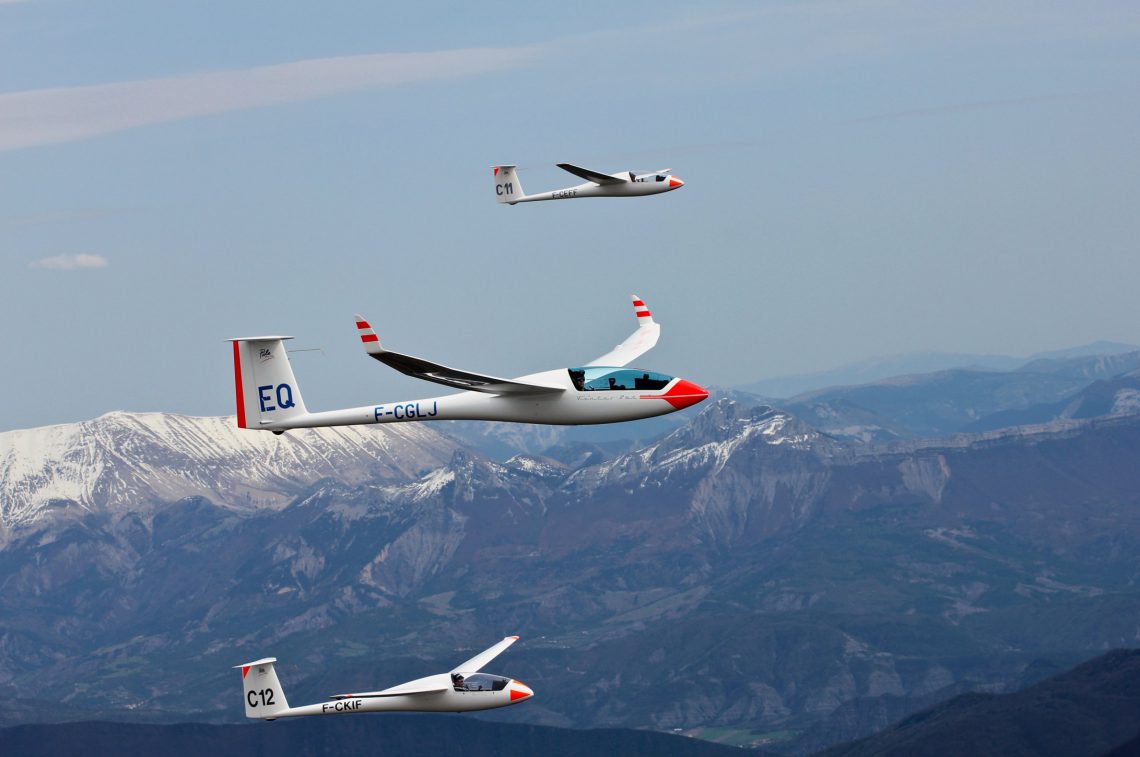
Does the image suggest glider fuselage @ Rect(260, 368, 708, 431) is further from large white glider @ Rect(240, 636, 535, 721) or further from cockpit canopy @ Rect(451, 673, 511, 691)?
cockpit canopy @ Rect(451, 673, 511, 691)

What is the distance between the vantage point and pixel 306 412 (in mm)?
124438

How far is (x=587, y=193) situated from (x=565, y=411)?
65368 millimetres

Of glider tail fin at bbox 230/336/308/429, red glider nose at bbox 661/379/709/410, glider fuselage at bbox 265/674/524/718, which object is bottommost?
glider fuselage at bbox 265/674/524/718

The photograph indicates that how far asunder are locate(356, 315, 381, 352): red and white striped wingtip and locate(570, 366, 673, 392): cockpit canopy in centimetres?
1845

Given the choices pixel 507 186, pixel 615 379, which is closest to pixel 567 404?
pixel 615 379

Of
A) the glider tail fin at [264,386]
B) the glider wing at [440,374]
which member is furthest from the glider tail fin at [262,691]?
the glider wing at [440,374]

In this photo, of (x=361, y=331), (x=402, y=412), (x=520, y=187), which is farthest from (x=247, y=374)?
(x=520, y=187)

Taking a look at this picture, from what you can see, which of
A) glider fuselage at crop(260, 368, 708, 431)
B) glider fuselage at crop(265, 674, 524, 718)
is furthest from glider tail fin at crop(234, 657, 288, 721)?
glider fuselage at crop(260, 368, 708, 431)

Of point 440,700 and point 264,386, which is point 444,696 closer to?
point 440,700

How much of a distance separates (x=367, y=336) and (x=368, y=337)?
0.09 m

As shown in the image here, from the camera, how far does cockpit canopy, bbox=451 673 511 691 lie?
155 metres

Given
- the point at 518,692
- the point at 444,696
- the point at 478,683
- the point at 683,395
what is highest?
the point at 683,395

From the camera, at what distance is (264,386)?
124500mm

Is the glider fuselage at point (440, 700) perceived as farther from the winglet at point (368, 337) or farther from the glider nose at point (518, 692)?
the winglet at point (368, 337)
